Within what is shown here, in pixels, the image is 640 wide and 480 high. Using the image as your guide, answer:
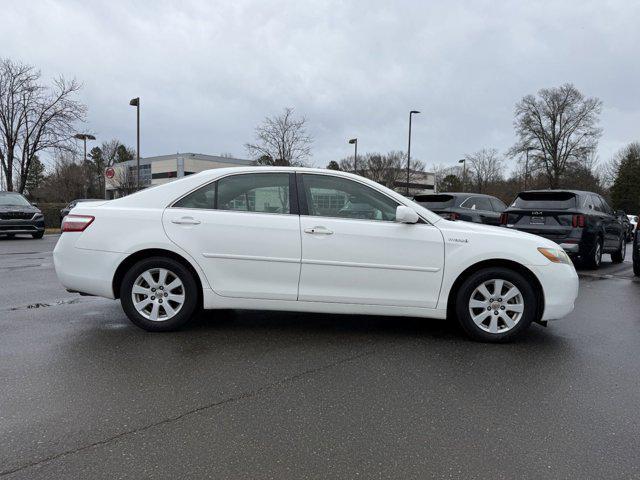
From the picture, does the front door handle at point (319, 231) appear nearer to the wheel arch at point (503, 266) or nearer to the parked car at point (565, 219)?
the wheel arch at point (503, 266)

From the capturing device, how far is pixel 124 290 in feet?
15.6

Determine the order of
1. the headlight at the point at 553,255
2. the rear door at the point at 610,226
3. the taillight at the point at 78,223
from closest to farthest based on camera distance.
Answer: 1. the headlight at the point at 553,255
2. the taillight at the point at 78,223
3. the rear door at the point at 610,226

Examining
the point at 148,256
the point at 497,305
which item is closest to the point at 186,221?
the point at 148,256

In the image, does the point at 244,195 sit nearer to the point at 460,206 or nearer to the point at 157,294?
the point at 157,294

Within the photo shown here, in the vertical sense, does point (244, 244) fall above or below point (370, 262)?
above

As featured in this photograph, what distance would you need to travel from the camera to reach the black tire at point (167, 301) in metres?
4.74

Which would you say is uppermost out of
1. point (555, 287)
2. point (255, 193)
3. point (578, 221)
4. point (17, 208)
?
point (255, 193)

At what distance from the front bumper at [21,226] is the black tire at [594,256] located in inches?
672

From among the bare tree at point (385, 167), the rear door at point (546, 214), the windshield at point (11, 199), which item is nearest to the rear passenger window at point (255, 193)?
the rear door at point (546, 214)

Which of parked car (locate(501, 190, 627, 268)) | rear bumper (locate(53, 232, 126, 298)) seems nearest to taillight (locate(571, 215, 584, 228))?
parked car (locate(501, 190, 627, 268))

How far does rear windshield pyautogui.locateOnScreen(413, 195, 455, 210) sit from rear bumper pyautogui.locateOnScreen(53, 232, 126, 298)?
8751mm

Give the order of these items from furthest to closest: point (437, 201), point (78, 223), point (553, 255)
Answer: point (437, 201)
point (78, 223)
point (553, 255)

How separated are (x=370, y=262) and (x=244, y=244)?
1.19 metres

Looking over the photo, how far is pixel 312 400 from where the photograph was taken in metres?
3.35
